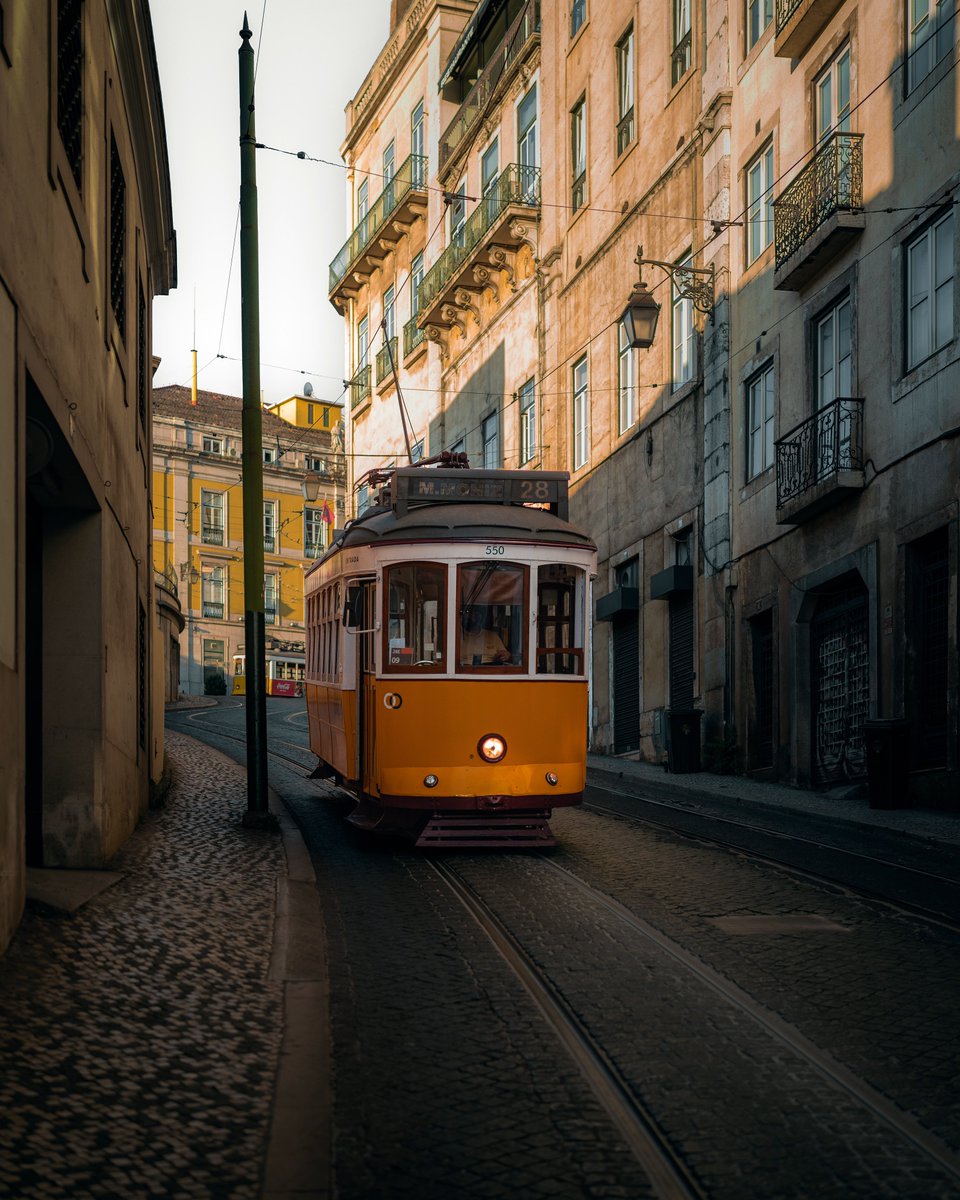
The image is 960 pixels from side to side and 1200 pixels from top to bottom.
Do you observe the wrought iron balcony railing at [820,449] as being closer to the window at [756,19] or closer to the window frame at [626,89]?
the window at [756,19]

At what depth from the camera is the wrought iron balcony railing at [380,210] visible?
43.7m

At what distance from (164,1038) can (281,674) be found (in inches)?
2568

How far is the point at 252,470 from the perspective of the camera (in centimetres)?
1423

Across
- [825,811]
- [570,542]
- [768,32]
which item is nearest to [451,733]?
[570,542]

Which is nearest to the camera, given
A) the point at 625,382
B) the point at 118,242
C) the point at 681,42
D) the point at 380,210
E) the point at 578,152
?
the point at 118,242

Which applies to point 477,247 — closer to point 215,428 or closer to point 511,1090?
point 511,1090

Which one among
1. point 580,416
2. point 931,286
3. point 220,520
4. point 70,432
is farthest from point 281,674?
point 70,432

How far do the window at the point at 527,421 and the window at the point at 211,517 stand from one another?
3736 cm

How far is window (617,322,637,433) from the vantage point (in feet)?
93.2

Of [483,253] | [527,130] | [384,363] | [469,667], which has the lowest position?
[469,667]

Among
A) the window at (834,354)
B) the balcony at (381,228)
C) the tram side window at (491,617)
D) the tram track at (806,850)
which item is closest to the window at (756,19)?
the window at (834,354)

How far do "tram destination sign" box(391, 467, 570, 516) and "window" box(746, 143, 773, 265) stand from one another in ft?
35.3

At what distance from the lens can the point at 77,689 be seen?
33.1 ft

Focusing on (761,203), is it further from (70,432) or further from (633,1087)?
(633,1087)
